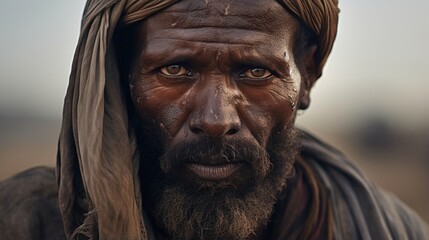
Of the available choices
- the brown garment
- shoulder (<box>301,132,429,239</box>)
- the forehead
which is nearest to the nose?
the forehead

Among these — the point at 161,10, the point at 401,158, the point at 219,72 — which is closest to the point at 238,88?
the point at 219,72

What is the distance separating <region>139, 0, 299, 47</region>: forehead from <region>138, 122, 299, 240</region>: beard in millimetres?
244

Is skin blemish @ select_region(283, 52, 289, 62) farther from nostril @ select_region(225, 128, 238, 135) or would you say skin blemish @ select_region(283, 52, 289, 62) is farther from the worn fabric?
the worn fabric

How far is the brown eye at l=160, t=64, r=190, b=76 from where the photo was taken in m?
2.45

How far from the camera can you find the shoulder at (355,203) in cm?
285

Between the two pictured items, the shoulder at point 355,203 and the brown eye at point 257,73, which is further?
the shoulder at point 355,203

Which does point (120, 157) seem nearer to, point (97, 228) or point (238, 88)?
point (97, 228)

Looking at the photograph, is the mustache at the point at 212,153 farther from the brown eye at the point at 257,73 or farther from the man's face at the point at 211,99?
the brown eye at the point at 257,73

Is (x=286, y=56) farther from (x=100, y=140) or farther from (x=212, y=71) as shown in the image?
(x=100, y=140)

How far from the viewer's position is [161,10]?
246 cm

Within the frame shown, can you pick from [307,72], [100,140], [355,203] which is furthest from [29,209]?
[355,203]

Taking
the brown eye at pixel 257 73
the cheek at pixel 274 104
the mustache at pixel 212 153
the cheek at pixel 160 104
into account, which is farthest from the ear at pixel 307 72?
the cheek at pixel 160 104

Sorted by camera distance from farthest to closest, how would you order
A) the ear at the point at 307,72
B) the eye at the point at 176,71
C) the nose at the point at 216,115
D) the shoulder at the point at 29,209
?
the ear at the point at 307,72 < the shoulder at the point at 29,209 < the eye at the point at 176,71 < the nose at the point at 216,115

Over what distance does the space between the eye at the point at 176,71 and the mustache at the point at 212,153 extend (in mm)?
172
